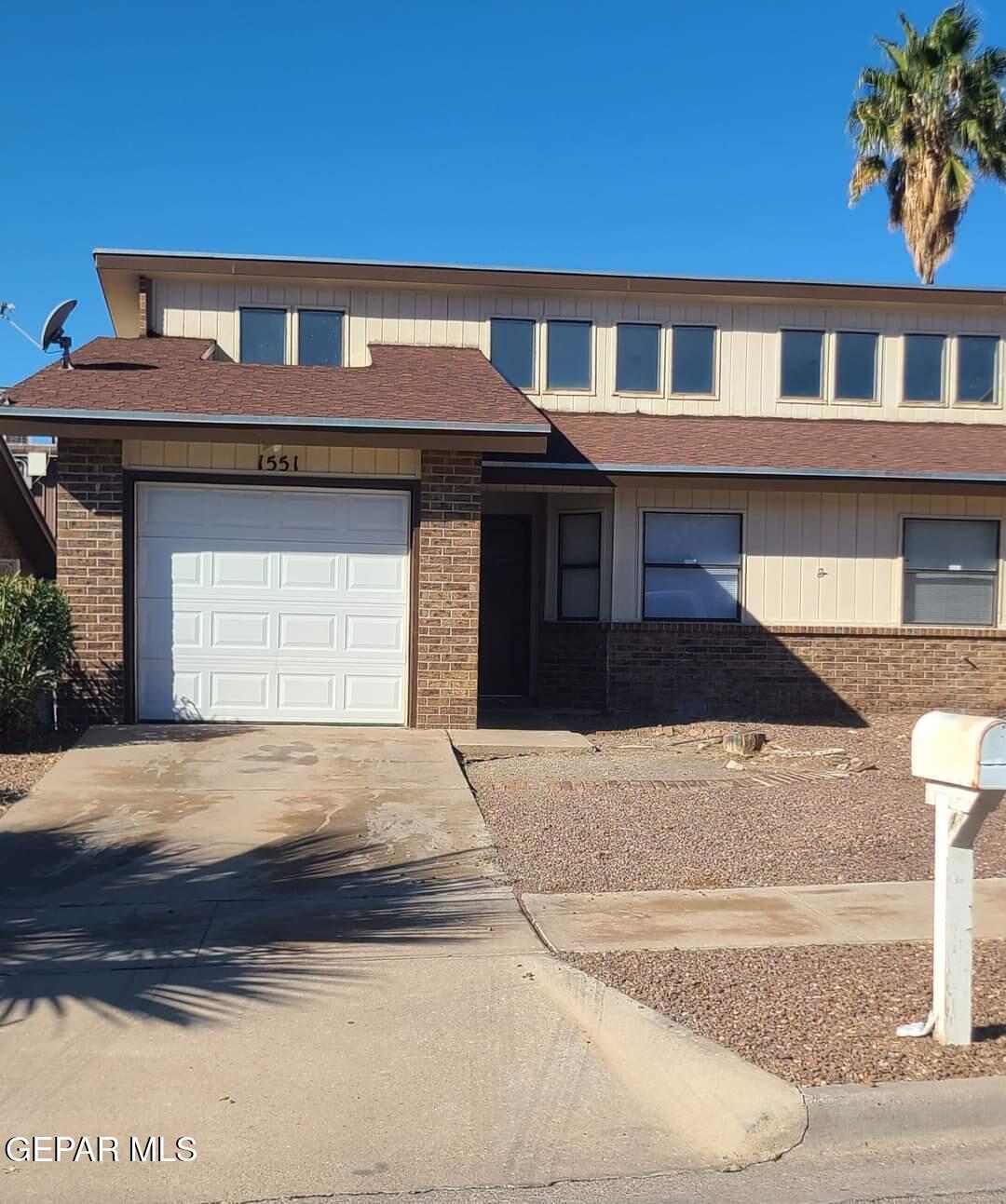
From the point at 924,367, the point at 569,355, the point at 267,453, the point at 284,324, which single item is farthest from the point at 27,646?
the point at 924,367

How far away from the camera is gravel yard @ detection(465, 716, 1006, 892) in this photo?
25.1 ft

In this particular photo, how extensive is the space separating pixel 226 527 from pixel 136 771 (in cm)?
312

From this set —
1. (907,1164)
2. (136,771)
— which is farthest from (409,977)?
(136,771)

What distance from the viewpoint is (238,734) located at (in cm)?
1173

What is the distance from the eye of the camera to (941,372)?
1620 centimetres

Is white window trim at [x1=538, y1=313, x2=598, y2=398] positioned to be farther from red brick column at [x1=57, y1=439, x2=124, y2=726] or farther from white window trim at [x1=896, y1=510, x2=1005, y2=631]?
red brick column at [x1=57, y1=439, x2=124, y2=726]

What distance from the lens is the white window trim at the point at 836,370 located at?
15930mm

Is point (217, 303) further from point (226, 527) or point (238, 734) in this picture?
point (238, 734)

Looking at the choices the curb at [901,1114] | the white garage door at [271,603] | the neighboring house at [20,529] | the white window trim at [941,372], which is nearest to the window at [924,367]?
the white window trim at [941,372]

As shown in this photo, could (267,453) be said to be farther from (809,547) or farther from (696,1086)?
(696,1086)

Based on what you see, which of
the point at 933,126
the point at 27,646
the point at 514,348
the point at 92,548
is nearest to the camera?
the point at 27,646

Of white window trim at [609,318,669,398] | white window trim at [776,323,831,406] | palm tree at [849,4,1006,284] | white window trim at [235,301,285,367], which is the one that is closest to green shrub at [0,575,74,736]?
white window trim at [235,301,285,367]

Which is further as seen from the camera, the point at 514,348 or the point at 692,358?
the point at 692,358

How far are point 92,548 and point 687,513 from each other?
7.15 m
